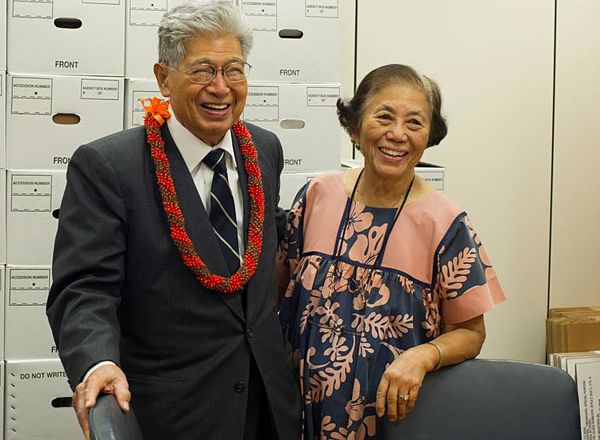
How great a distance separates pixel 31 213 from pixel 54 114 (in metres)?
0.30

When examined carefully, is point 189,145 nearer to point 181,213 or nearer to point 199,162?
point 199,162

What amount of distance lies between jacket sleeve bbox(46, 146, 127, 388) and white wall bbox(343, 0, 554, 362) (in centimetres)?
191

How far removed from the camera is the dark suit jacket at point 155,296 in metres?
1.69

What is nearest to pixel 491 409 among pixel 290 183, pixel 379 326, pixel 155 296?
pixel 379 326

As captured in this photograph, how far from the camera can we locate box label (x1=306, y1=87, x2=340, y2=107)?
9.29 feet

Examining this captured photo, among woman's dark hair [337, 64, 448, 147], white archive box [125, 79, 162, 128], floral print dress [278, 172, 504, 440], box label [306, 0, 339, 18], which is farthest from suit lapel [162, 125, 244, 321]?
box label [306, 0, 339, 18]

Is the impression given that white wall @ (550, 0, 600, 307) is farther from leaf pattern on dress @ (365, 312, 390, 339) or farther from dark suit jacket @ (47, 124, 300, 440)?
dark suit jacket @ (47, 124, 300, 440)

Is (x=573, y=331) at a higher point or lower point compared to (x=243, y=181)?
lower

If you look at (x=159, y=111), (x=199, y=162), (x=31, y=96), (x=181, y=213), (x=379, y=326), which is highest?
(x=31, y=96)

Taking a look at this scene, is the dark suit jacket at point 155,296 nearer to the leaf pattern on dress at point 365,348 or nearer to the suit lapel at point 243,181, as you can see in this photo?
the suit lapel at point 243,181

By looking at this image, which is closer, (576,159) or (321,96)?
(321,96)

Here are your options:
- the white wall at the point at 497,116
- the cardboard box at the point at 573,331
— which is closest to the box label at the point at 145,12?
the white wall at the point at 497,116

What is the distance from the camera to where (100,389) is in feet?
4.96

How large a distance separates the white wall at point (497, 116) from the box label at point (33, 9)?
1.26 metres
